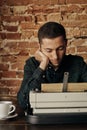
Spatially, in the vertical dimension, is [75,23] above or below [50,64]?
above

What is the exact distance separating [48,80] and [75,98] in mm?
Result: 665

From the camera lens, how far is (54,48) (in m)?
1.65

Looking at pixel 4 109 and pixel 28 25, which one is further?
pixel 28 25

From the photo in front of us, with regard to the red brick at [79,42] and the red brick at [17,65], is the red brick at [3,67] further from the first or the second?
the red brick at [79,42]

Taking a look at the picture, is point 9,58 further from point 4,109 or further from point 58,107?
point 58,107

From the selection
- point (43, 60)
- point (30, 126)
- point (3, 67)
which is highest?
point (43, 60)

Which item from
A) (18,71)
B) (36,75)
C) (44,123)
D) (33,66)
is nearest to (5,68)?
(18,71)

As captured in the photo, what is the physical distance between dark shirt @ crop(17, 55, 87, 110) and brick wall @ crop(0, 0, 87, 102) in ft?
2.31

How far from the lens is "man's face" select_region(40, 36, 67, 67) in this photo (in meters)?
1.64

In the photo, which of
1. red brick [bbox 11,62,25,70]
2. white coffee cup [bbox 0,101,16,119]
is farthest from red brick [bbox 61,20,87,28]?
white coffee cup [bbox 0,101,16,119]

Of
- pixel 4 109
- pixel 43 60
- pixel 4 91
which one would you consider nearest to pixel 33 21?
pixel 4 91

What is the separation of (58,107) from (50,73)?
0.66m

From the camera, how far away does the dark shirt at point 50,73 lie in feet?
4.99

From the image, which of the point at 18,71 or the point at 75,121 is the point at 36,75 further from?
the point at 18,71
